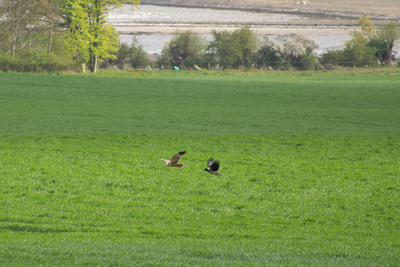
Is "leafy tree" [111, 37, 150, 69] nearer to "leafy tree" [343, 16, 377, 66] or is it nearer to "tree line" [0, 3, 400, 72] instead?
"tree line" [0, 3, 400, 72]

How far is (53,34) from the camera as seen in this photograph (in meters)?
48.3

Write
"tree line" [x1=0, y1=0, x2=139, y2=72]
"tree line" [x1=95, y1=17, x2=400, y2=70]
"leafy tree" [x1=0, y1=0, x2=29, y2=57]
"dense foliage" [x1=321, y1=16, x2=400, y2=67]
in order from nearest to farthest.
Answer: "tree line" [x1=0, y1=0, x2=139, y2=72], "leafy tree" [x1=0, y1=0, x2=29, y2=57], "tree line" [x1=95, y1=17, x2=400, y2=70], "dense foliage" [x1=321, y1=16, x2=400, y2=67]

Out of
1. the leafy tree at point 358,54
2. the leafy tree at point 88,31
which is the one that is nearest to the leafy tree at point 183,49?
the leafy tree at point 88,31

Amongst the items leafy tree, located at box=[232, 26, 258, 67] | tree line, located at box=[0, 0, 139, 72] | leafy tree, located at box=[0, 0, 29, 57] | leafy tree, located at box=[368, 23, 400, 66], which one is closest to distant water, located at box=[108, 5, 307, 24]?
leafy tree, located at box=[368, 23, 400, 66]

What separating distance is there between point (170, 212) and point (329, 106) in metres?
22.6

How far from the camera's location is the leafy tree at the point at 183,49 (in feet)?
180

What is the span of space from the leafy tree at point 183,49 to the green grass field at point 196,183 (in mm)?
22344

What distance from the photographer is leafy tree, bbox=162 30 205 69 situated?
180 feet

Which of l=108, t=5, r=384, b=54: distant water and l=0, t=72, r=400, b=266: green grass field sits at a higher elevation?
l=108, t=5, r=384, b=54: distant water

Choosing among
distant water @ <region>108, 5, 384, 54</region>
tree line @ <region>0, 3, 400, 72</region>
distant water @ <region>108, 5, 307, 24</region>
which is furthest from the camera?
distant water @ <region>108, 5, 307, 24</region>

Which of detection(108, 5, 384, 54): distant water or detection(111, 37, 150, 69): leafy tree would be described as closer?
detection(111, 37, 150, 69): leafy tree

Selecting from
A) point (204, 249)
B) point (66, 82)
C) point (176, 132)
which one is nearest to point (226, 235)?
point (204, 249)

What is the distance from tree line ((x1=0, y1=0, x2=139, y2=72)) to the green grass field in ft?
32.2

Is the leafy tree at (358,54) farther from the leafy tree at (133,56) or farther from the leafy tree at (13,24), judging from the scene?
the leafy tree at (13,24)
